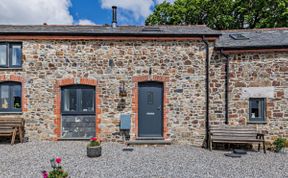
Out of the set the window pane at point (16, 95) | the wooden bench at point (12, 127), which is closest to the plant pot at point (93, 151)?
the wooden bench at point (12, 127)

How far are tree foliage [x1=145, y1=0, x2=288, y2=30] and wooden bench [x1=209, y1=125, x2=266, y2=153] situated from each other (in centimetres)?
1310

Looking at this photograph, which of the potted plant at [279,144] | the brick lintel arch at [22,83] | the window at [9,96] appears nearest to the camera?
the potted plant at [279,144]

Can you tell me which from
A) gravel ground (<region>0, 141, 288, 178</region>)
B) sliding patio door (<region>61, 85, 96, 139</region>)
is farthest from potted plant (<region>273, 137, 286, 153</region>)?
sliding patio door (<region>61, 85, 96, 139</region>)

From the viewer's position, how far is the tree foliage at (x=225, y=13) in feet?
59.0

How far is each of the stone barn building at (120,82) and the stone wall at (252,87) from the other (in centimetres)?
4

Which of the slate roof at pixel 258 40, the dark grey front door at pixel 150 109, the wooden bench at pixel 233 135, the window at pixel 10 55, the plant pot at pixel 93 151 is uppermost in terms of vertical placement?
the slate roof at pixel 258 40

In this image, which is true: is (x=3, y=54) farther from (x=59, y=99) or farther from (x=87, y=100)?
(x=87, y=100)

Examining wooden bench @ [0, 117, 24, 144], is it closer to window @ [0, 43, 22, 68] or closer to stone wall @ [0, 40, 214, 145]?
→ stone wall @ [0, 40, 214, 145]

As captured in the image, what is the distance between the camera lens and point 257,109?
8.85 m

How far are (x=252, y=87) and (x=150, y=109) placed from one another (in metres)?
4.36

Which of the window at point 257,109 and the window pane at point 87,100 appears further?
the window pane at point 87,100

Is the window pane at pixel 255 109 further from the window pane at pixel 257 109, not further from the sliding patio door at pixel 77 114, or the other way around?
the sliding patio door at pixel 77 114

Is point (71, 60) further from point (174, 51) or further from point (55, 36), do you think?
point (174, 51)

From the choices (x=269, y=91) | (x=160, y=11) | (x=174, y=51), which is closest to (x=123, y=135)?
(x=174, y=51)
